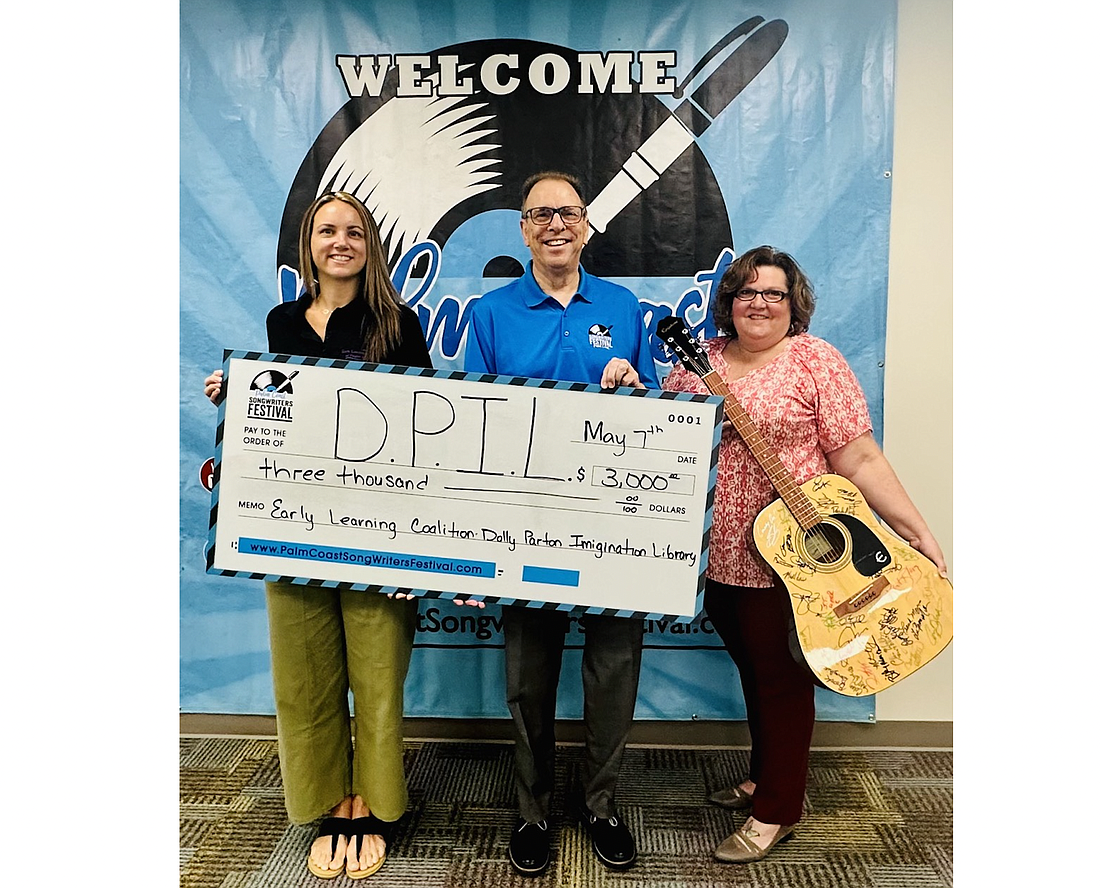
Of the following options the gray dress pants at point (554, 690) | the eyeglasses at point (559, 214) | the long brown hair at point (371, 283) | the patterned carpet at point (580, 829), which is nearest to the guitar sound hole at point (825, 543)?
the gray dress pants at point (554, 690)

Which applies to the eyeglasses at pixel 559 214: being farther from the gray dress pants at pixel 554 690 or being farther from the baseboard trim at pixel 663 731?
the baseboard trim at pixel 663 731

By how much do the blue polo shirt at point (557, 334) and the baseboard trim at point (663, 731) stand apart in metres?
1.23

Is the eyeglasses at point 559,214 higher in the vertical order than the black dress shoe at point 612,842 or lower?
higher

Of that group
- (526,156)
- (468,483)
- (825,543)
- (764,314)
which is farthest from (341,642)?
(526,156)

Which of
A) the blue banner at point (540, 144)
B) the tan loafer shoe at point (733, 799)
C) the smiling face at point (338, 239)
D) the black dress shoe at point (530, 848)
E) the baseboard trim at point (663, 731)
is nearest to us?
the smiling face at point (338, 239)

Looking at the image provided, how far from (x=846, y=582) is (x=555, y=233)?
1.09 metres

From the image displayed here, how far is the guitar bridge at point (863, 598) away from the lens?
6.08 ft

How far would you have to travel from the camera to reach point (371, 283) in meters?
1.81

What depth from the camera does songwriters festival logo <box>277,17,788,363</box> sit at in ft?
7.57

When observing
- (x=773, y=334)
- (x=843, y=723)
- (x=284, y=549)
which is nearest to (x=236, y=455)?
(x=284, y=549)

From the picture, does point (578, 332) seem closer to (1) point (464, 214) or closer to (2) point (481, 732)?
(1) point (464, 214)

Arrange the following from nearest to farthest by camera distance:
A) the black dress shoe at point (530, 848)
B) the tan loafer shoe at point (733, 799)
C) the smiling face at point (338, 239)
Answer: the smiling face at point (338, 239)
the black dress shoe at point (530, 848)
the tan loafer shoe at point (733, 799)

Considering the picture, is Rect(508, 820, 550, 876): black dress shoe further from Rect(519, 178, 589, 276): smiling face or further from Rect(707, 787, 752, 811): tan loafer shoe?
Rect(519, 178, 589, 276): smiling face

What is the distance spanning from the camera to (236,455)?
1.86m
